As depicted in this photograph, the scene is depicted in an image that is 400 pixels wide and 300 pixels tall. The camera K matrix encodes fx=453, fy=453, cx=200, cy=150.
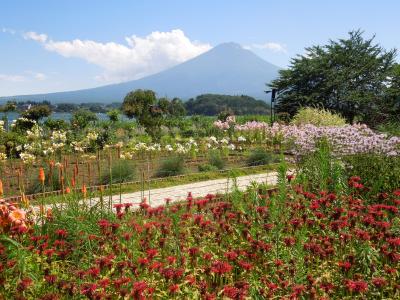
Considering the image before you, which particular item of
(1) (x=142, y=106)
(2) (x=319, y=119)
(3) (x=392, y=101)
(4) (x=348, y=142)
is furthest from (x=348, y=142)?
(3) (x=392, y=101)

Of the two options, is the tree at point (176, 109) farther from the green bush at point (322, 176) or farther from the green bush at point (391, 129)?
the green bush at point (322, 176)

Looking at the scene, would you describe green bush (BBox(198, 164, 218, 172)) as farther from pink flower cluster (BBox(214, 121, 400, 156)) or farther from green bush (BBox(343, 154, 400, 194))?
green bush (BBox(343, 154, 400, 194))

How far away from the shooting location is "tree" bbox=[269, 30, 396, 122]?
22406mm

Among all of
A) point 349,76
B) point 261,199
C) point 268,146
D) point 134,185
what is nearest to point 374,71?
point 349,76

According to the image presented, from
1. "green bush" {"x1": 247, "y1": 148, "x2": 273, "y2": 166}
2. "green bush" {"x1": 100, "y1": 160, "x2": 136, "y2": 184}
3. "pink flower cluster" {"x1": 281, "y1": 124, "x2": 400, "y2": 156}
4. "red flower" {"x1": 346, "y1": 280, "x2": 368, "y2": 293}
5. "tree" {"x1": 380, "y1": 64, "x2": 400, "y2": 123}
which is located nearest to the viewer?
"red flower" {"x1": 346, "y1": 280, "x2": 368, "y2": 293}

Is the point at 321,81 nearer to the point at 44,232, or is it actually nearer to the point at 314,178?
the point at 314,178

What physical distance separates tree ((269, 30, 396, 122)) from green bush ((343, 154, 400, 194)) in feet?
53.0

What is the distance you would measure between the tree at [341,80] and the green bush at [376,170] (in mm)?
16159

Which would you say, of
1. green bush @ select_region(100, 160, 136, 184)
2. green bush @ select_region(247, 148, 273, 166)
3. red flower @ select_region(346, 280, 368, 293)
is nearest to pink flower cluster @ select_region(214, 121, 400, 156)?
green bush @ select_region(247, 148, 273, 166)

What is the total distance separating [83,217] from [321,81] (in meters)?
21.2

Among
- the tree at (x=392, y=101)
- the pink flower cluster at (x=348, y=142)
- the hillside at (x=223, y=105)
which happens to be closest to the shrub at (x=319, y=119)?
the pink flower cluster at (x=348, y=142)

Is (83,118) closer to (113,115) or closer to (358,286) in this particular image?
(113,115)

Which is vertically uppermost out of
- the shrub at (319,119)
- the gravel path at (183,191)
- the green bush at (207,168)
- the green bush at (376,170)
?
the shrub at (319,119)

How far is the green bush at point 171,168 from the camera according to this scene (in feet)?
32.4
